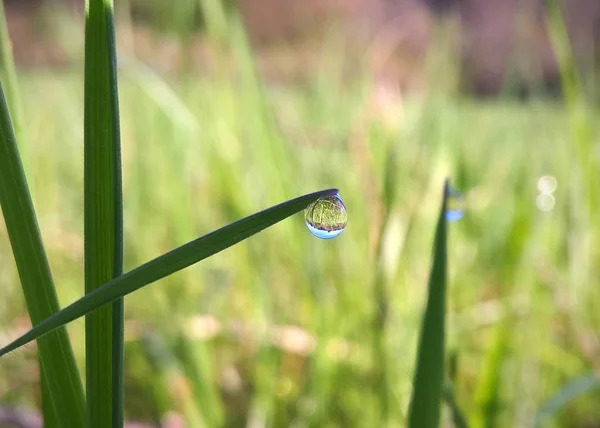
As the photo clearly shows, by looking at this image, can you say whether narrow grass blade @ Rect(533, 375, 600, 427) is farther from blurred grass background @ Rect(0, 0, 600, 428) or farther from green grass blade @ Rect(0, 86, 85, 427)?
green grass blade @ Rect(0, 86, 85, 427)

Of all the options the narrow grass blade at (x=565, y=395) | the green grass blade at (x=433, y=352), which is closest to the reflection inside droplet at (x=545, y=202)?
the narrow grass blade at (x=565, y=395)

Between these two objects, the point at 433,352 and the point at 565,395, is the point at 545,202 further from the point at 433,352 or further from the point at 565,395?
the point at 433,352

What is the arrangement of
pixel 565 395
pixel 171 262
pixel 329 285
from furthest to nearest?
pixel 329 285, pixel 565 395, pixel 171 262

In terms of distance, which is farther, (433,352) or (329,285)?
(329,285)

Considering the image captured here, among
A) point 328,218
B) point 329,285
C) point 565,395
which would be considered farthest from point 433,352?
point 329,285

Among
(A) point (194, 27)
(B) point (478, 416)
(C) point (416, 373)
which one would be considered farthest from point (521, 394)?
(A) point (194, 27)

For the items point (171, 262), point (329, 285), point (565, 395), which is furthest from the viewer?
point (329, 285)

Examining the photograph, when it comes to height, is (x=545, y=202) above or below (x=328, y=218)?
below
